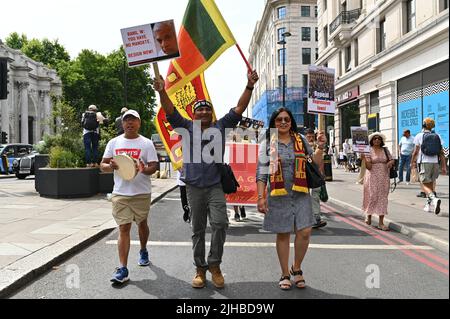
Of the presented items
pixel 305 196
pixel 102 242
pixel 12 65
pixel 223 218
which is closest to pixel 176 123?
pixel 223 218

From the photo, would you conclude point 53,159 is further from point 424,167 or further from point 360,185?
point 360,185

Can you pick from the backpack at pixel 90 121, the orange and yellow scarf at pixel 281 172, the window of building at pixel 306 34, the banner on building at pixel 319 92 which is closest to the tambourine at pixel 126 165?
the orange and yellow scarf at pixel 281 172

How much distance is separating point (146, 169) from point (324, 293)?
2.10 m

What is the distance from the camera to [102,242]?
662 centimetres

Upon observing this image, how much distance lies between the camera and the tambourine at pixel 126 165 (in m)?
4.52

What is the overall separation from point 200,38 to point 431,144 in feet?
19.3

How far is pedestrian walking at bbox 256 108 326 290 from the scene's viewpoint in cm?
425

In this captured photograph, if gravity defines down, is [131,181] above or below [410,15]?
below

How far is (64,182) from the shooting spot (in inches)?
469

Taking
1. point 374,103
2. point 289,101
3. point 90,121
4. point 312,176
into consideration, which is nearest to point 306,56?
point 289,101

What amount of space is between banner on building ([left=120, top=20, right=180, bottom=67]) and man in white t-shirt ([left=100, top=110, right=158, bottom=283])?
2.19 ft

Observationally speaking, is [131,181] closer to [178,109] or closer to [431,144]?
[178,109]

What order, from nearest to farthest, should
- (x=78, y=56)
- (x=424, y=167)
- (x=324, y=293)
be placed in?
(x=324, y=293)
(x=424, y=167)
(x=78, y=56)

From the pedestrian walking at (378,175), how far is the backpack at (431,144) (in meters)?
2.05
